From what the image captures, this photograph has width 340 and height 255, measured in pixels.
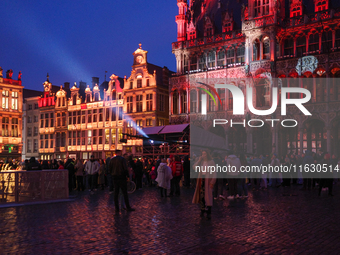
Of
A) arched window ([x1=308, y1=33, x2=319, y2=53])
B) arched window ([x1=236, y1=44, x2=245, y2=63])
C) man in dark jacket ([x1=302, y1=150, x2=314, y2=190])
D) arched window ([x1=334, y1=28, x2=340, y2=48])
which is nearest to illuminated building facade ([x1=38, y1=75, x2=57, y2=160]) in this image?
arched window ([x1=236, y1=44, x2=245, y2=63])

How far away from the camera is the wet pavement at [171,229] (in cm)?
775

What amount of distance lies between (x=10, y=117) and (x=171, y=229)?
58.4 meters

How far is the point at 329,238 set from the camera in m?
8.59

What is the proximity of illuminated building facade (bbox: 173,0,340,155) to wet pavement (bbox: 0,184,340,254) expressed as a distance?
2284cm

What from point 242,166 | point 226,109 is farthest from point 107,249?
point 226,109

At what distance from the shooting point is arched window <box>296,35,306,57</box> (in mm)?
37688

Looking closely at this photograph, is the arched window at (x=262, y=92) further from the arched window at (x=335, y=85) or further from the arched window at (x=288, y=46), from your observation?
the arched window at (x=335, y=85)

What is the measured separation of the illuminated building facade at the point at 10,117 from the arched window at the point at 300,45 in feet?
134

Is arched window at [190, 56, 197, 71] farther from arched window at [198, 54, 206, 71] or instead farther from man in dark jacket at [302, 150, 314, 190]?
man in dark jacket at [302, 150, 314, 190]

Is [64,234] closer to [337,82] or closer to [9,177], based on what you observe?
[9,177]

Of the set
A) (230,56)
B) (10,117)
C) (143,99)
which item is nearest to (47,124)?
(10,117)

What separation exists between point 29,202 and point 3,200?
0.90 metres

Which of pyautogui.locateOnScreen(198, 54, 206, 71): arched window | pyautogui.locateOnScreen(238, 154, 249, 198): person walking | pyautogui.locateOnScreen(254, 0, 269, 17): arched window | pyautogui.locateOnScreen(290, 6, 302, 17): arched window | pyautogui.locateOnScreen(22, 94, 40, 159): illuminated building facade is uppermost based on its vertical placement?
pyautogui.locateOnScreen(254, 0, 269, 17): arched window

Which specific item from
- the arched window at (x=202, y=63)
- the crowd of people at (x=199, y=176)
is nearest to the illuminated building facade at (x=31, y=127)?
the arched window at (x=202, y=63)
